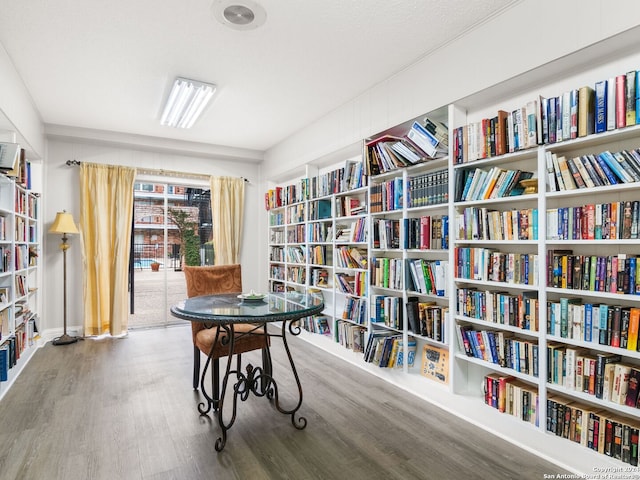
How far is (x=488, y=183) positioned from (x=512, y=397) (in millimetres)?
1367

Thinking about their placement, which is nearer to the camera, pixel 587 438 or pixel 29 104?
pixel 587 438

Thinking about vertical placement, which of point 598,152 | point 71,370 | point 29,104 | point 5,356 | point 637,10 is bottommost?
point 71,370

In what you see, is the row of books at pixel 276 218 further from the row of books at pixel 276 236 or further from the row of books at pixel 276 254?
the row of books at pixel 276 254

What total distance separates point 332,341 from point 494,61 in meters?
3.00

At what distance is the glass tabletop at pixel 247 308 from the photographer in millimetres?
2031

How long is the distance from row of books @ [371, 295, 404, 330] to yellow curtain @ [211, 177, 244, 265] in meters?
2.95

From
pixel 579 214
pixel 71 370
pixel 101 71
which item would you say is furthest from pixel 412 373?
pixel 101 71

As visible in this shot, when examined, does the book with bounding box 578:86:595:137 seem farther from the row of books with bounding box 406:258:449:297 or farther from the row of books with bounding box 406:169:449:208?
the row of books with bounding box 406:258:449:297

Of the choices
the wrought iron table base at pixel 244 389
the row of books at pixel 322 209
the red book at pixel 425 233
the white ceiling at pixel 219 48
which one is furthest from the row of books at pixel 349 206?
the wrought iron table base at pixel 244 389

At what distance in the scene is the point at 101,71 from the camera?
3092 millimetres

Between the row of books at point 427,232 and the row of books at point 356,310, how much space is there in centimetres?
81

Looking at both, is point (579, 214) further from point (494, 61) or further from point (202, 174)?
point (202, 174)

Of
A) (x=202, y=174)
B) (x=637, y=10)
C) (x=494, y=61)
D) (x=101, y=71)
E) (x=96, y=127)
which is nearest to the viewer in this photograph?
(x=637, y=10)

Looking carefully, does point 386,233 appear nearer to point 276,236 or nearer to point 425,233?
point 425,233
